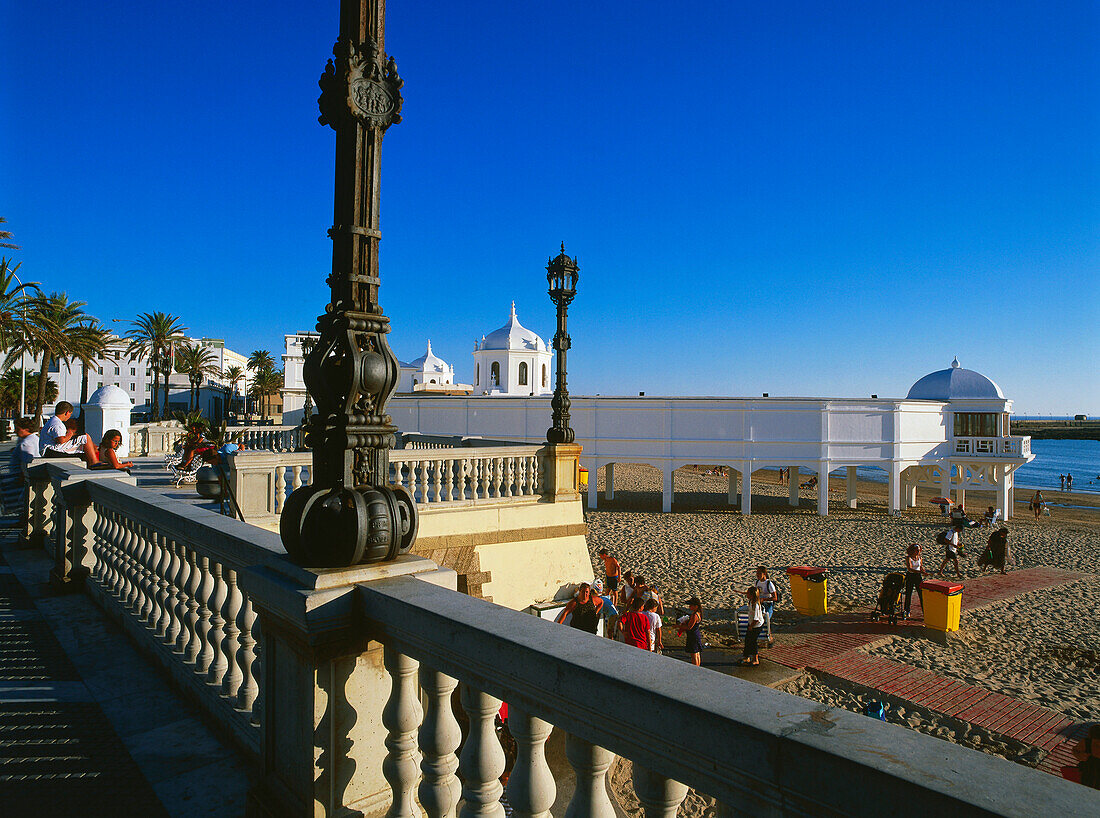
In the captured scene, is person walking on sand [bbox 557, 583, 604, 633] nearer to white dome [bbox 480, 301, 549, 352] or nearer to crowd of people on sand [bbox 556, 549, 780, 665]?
crowd of people on sand [bbox 556, 549, 780, 665]

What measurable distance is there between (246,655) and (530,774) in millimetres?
2243

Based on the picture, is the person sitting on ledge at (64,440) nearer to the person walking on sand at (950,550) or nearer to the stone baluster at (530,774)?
the stone baluster at (530,774)

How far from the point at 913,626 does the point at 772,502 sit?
23.6 m

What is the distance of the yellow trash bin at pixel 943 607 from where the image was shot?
14.2 metres

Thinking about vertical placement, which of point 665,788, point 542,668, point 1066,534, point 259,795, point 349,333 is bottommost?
point 1066,534

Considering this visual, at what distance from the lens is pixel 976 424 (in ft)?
109

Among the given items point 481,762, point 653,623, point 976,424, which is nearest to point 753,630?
point 653,623

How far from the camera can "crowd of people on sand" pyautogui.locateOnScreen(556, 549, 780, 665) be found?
32.4 ft

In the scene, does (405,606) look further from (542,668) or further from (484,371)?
(484,371)

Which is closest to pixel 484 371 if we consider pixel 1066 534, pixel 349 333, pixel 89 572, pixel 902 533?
pixel 902 533

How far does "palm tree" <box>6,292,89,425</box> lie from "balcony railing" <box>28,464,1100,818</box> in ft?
94.7

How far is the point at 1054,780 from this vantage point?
1.25 metres

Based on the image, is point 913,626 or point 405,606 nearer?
point 405,606

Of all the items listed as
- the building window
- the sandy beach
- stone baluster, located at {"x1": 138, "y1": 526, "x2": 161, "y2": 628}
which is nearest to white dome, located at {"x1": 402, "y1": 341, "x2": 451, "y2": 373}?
the sandy beach
